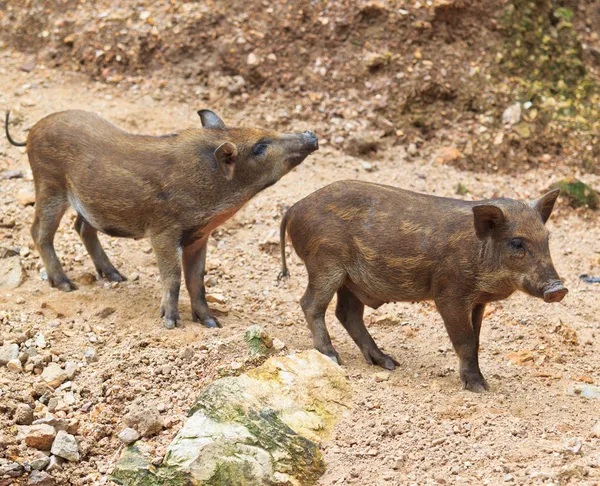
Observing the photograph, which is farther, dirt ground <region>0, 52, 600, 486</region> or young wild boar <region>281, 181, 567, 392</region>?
young wild boar <region>281, 181, 567, 392</region>

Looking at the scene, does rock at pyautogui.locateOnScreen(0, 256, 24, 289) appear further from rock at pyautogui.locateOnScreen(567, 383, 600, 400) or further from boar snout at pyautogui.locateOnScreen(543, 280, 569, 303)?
rock at pyautogui.locateOnScreen(567, 383, 600, 400)

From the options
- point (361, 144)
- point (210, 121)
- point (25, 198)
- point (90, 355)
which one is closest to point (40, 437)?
point (90, 355)

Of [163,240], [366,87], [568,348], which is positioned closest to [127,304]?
[163,240]

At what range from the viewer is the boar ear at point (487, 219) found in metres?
7.21

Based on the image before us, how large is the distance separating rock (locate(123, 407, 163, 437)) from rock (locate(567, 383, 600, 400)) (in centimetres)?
323

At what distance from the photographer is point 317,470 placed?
610cm

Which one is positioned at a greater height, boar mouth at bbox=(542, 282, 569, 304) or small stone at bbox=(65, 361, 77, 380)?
boar mouth at bbox=(542, 282, 569, 304)

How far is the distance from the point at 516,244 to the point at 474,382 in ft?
3.65

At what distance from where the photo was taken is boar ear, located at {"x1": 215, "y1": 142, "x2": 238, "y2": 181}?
8.42 metres

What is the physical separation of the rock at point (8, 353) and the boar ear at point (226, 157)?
2.27 meters

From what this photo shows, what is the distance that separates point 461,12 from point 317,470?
842 centimetres

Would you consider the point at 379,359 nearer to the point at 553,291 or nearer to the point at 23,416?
the point at 553,291

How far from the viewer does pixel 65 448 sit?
6.64 m

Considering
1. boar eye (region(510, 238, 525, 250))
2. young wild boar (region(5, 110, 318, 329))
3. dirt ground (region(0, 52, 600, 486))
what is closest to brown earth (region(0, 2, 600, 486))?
dirt ground (region(0, 52, 600, 486))
